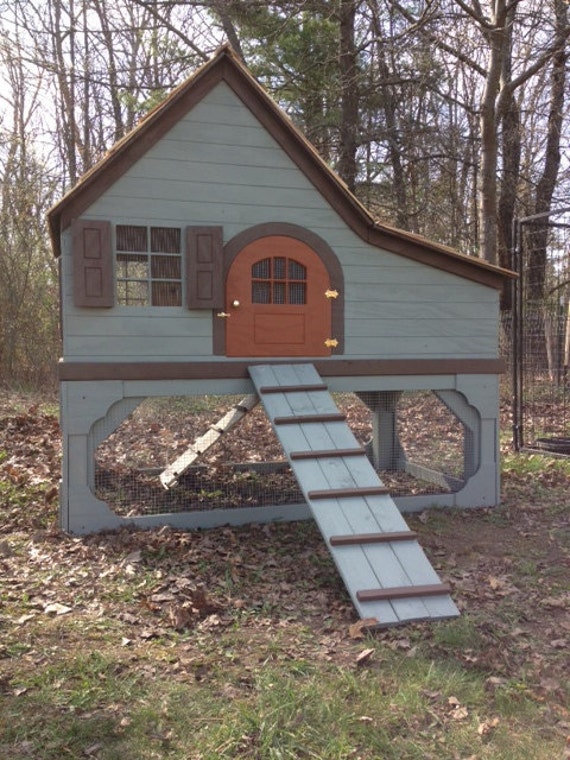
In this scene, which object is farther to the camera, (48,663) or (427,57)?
(427,57)

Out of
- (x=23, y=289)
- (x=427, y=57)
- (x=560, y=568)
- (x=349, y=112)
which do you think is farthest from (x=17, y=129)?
(x=560, y=568)

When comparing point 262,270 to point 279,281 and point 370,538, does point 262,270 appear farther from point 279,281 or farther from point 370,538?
point 370,538

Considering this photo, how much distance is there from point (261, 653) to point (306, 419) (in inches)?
79.4

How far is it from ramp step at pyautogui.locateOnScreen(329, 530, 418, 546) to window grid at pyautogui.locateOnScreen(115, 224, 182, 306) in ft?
7.81

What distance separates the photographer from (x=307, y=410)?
17.1ft

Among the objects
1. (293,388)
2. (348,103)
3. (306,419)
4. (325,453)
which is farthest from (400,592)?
(348,103)

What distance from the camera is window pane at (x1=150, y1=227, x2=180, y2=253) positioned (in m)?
5.45

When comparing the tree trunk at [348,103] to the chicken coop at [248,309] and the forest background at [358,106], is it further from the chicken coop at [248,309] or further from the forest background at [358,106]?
the chicken coop at [248,309]

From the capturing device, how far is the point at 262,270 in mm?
5680

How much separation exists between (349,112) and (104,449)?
26.0 feet

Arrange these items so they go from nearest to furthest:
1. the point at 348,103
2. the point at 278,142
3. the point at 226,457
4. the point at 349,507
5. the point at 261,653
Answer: the point at 261,653 < the point at 349,507 < the point at 278,142 < the point at 226,457 < the point at 348,103

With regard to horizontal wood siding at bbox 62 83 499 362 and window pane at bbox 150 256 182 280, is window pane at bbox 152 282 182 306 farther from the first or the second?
horizontal wood siding at bbox 62 83 499 362

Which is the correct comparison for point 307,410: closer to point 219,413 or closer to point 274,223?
point 274,223

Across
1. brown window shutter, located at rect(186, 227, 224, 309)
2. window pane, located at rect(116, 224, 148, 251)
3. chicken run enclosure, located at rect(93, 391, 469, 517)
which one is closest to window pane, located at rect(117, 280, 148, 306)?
window pane, located at rect(116, 224, 148, 251)
